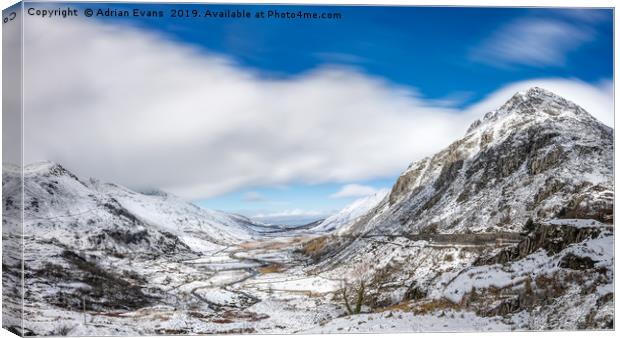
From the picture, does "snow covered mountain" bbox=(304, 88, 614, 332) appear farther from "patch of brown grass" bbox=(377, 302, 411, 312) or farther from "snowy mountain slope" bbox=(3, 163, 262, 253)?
"snowy mountain slope" bbox=(3, 163, 262, 253)

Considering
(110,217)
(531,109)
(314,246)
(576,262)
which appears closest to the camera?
(110,217)

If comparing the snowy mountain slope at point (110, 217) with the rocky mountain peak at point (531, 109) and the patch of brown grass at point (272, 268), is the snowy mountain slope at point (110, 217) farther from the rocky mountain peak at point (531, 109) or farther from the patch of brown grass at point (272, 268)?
the rocky mountain peak at point (531, 109)

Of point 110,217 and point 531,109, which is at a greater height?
point 531,109

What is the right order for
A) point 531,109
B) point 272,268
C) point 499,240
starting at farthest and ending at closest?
point 531,109 → point 272,268 → point 499,240

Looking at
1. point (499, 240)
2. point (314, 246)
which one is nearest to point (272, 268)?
point (314, 246)

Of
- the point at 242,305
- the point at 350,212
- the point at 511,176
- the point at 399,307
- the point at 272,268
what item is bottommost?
the point at 399,307

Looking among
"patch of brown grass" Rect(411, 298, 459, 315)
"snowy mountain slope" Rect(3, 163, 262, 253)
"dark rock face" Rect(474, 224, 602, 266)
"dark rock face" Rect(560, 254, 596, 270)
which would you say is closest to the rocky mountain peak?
"dark rock face" Rect(474, 224, 602, 266)

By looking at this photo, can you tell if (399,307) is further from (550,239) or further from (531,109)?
(531,109)

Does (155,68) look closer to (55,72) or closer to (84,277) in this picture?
(55,72)
